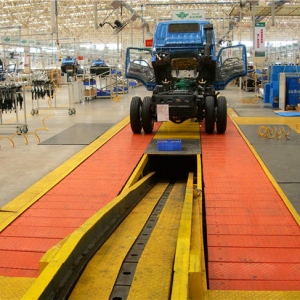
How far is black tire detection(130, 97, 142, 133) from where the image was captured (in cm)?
908

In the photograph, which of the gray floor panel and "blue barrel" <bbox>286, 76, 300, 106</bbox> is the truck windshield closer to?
the gray floor panel

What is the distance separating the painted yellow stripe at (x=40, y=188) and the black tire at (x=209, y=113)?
2.27 metres

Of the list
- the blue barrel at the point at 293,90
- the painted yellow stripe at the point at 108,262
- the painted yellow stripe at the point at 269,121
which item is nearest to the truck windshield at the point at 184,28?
the painted yellow stripe at the point at 269,121

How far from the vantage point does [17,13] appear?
36.7m

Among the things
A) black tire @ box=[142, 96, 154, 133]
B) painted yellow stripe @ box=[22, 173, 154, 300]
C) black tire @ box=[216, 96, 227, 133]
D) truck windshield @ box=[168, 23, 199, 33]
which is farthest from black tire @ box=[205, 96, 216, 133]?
painted yellow stripe @ box=[22, 173, 154, 300]

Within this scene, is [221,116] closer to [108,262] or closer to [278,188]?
[278,188]

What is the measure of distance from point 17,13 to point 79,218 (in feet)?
119

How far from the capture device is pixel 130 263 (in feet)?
10.3

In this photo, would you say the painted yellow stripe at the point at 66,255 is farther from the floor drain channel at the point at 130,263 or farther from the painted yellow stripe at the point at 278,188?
the painted yellow stripe at the point at 278,188

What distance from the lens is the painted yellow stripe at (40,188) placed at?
4560 millimetres

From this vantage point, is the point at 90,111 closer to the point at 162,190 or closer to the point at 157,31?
the point at 157,31

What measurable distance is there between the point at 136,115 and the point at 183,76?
74.1 inches

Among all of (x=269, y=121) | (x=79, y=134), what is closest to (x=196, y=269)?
(x=79, y=134)

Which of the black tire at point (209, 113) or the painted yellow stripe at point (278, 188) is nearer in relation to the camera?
the painted yellow stripe at point (278, 188)
